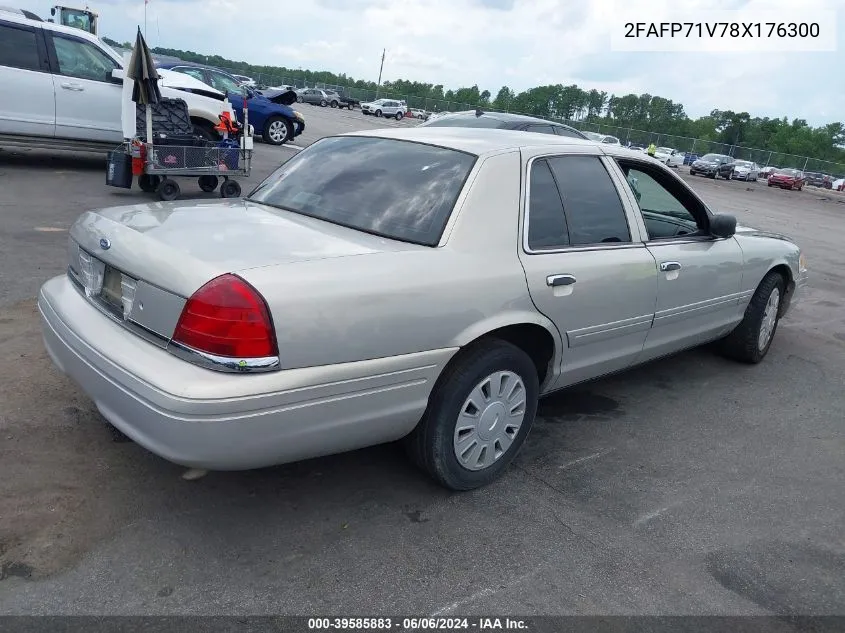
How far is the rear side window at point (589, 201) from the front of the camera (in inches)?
144

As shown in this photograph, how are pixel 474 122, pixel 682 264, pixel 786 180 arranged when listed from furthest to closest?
1. pixel 786 180
2. pixel 474 122
3. pixel 682 264

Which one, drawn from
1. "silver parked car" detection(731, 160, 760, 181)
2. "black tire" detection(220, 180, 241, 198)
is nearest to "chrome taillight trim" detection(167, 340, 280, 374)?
"black tire" detection(220, 180, 241, 198)

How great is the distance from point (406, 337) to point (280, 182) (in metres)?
1.53

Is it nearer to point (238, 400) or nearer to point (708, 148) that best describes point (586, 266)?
point (238, 400)

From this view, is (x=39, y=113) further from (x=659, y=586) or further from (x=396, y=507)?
(x=659, y=586)

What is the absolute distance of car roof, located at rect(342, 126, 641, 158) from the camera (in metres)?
3.52

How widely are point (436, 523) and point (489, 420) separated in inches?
20.6

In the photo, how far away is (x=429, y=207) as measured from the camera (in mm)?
3199

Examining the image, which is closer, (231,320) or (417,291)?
(231,320)

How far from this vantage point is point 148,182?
30.4 ft

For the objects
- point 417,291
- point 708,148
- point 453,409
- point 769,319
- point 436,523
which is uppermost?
point 708,148

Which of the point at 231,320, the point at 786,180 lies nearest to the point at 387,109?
the point at 786,180

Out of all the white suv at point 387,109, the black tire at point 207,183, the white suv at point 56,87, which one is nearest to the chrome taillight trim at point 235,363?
the black tire at point 207,183

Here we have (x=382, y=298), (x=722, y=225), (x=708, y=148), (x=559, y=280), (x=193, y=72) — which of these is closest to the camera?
(x=382, y=298)
